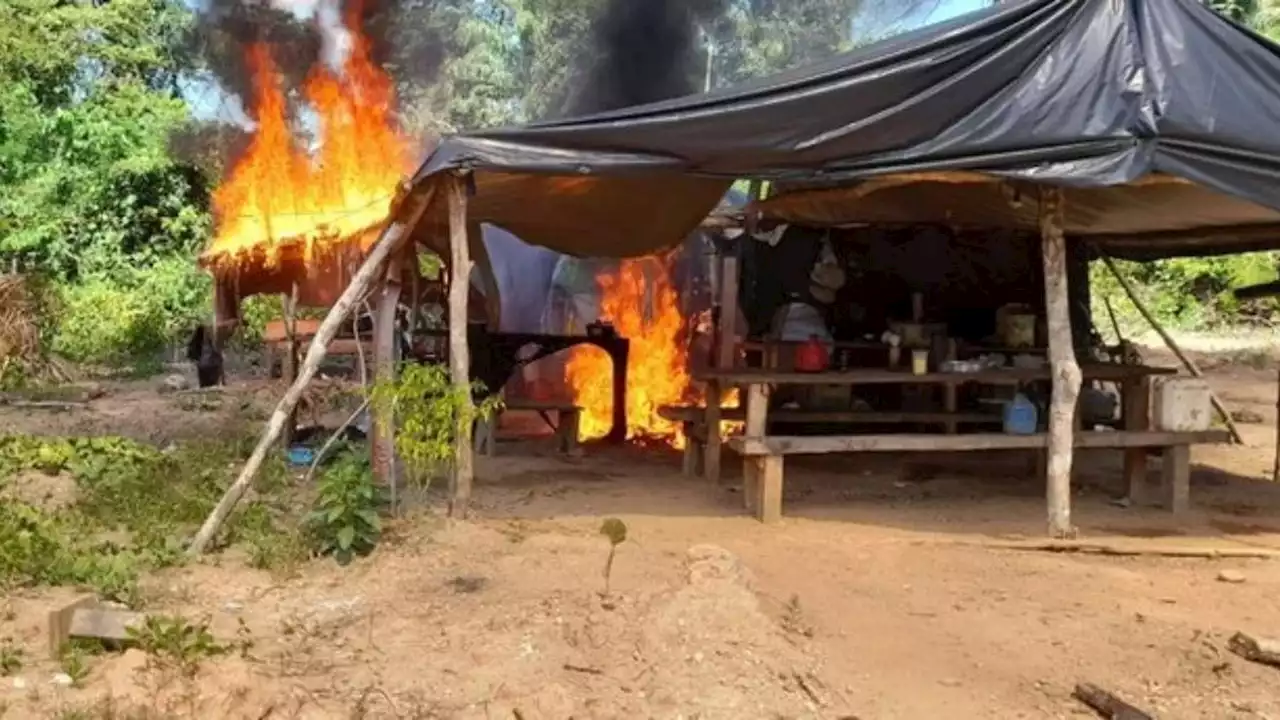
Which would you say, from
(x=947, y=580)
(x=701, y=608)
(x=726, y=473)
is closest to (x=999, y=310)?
(x=726, y=473)

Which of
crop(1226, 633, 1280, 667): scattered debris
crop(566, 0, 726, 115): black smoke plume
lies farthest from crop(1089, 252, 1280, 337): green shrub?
crop(1226, 633, 1280, 667): scattered debris

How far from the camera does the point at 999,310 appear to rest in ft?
35.0

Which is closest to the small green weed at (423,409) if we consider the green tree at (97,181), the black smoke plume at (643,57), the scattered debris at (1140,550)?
the scattered debris at (1140,550)

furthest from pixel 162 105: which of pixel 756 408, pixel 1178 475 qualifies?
pixel 1178 475

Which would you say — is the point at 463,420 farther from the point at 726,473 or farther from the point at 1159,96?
the point at 1159,96

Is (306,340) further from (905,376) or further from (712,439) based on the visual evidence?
(905,376)

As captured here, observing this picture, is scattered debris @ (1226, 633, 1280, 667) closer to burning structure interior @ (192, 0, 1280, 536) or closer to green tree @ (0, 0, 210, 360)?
burning structure interior @ (192, 0, 1280, 536)

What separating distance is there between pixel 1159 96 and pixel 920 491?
3310mm

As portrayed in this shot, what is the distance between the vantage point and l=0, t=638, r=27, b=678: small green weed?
482cm

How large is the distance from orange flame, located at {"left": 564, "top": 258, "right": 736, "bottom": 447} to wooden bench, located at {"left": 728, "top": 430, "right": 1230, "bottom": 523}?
4133mm

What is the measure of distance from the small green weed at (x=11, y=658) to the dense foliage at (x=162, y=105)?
1319 cm

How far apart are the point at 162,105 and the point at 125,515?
52.0ft

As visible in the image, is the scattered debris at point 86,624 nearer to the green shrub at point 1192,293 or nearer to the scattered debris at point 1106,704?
the scattered debris at point 1106,704

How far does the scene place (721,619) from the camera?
4984 mm
